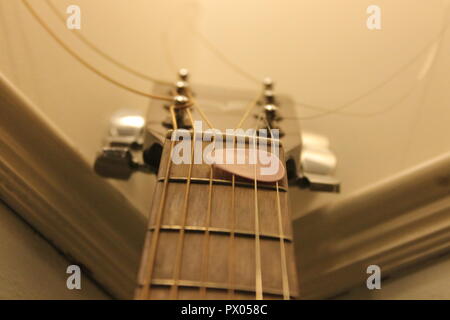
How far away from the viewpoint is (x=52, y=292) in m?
0.57

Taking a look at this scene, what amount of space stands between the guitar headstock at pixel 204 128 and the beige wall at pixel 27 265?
0.12 m

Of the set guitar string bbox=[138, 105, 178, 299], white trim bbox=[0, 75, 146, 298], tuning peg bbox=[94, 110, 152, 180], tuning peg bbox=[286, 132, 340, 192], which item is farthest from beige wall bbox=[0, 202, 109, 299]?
tuning peg bbox=[286, 132, 340, 192]

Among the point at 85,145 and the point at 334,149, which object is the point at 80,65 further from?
the point at 334,149

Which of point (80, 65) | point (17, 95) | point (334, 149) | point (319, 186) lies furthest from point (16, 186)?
point (334, 149)

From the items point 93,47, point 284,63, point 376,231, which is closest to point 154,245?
point 376,231

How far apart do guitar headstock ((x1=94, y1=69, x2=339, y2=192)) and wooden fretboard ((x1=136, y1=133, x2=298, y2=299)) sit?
127 mm

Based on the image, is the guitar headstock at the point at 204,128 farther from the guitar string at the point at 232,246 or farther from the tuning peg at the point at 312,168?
the guitar string at the point at 232,246

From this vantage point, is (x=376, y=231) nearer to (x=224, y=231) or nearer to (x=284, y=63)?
(x=224, y=231)

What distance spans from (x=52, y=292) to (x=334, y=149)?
0.51m

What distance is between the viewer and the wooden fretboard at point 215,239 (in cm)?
37

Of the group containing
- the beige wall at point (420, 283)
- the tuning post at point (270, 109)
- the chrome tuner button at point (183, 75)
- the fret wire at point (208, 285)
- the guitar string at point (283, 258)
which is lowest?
the fret wire at point (208, 285)

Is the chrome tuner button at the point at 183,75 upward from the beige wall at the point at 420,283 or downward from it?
upward

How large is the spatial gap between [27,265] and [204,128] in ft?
0.93

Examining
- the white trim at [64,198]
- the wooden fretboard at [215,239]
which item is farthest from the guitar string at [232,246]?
the white trim at [64,198]
